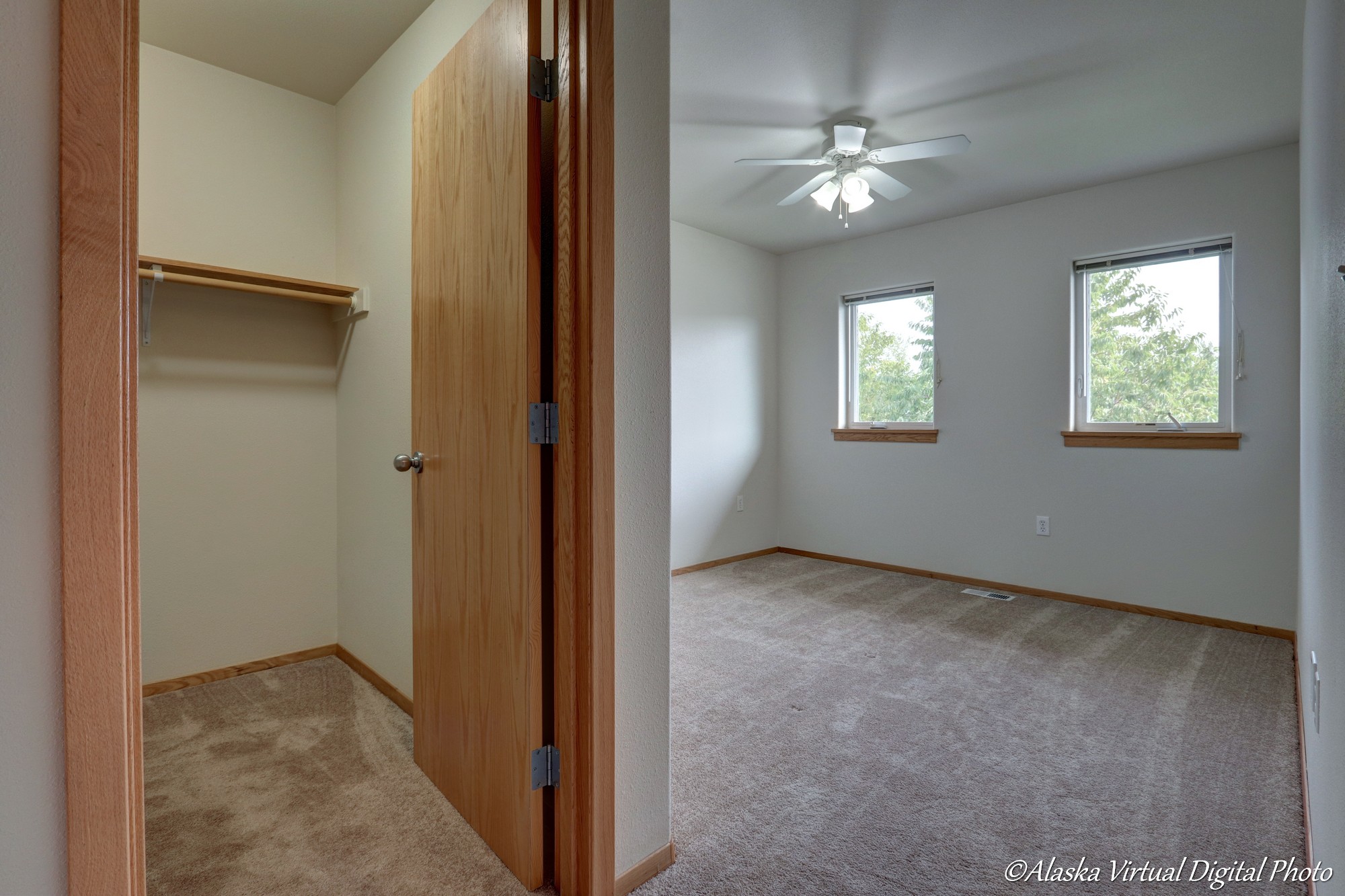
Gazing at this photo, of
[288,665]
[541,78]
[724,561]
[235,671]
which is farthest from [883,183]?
[235,671]

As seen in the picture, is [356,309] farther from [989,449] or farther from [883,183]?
[989,449]

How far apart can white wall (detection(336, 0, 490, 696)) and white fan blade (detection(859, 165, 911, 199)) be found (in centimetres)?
191

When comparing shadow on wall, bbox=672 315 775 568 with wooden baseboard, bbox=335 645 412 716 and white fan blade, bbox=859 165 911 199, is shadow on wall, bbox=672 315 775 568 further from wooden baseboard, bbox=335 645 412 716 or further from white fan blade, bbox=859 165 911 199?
wooden baseboard, bbox=335 645 412 716

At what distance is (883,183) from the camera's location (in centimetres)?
Result: 302

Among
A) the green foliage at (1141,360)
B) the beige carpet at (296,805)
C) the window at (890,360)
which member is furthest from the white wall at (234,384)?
the green foliage at (1141,360)

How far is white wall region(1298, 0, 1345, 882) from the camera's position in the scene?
3.26 feet

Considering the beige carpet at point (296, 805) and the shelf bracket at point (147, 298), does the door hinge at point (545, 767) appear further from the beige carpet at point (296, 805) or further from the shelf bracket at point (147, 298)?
the shelf bracket at point (147, 298)

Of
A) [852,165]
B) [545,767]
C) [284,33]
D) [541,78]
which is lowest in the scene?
[545,767]

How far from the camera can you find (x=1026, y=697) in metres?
2.42

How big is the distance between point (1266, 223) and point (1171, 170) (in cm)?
52

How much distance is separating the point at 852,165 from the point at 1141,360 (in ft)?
6.56

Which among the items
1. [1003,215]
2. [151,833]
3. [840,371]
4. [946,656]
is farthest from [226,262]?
[1003,215]

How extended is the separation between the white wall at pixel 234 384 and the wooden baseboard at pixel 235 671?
0.09 feet

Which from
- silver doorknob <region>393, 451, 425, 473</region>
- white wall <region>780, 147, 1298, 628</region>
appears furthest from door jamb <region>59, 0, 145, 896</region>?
white wall <region>780, 147, 1298, 628</region>
